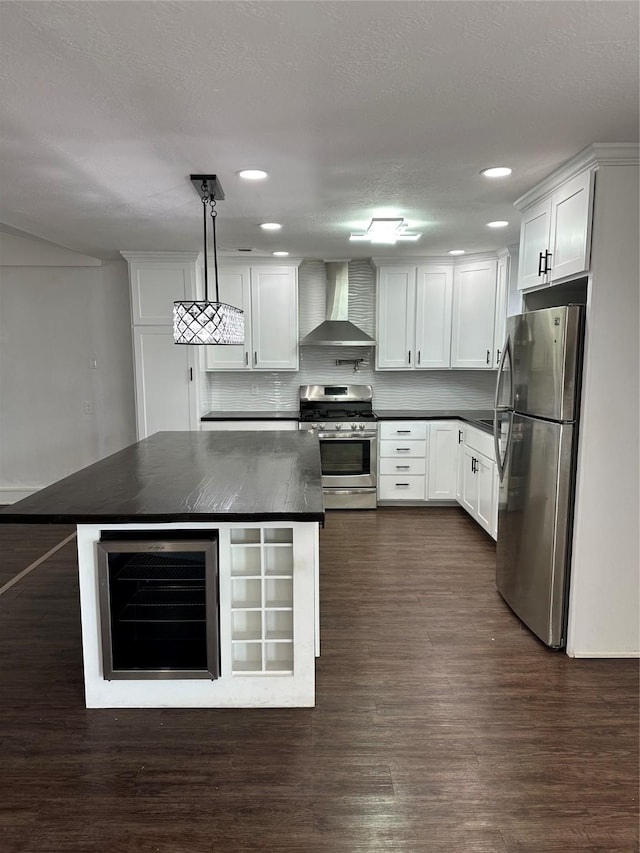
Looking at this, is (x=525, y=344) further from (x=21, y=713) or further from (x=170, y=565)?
(x=21, y=713)

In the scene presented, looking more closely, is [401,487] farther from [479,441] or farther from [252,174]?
[252,174]

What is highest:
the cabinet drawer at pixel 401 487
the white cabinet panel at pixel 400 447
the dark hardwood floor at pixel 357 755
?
the white cabinet panel at pixel 400 447

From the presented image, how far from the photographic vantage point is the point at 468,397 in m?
5.66

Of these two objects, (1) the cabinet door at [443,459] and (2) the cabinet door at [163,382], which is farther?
(1) the cabinet door at [443,459]

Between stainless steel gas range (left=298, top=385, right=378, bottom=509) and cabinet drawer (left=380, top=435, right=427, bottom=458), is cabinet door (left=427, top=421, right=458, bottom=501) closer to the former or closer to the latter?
cabinet drawer (left=380, top=435, right=427, bottom=458)

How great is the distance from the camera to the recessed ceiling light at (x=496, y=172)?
104 inches

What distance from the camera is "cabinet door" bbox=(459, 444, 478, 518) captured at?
4605 mm

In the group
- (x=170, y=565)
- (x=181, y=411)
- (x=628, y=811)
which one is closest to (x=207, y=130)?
(x=170, y=565)

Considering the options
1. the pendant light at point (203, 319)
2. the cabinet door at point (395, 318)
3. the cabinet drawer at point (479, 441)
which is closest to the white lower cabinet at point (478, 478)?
the cabinet drawer at point (479, 441)

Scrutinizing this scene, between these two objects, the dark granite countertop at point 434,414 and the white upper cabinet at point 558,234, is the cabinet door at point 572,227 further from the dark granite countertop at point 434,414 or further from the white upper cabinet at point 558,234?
the dark granite countertop at point 434,414

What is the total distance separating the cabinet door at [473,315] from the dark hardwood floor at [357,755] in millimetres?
2801

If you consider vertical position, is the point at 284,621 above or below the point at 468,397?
below

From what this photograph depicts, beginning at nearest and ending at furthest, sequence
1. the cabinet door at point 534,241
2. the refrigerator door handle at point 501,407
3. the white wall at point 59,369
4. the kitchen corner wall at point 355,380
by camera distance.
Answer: the cabinet door at point 534,241, the refrigerator door handle at point 501,407, the white wall at point 59,369, the kitchen corner wall at point 355,380

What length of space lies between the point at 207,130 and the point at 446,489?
391 centimetres
